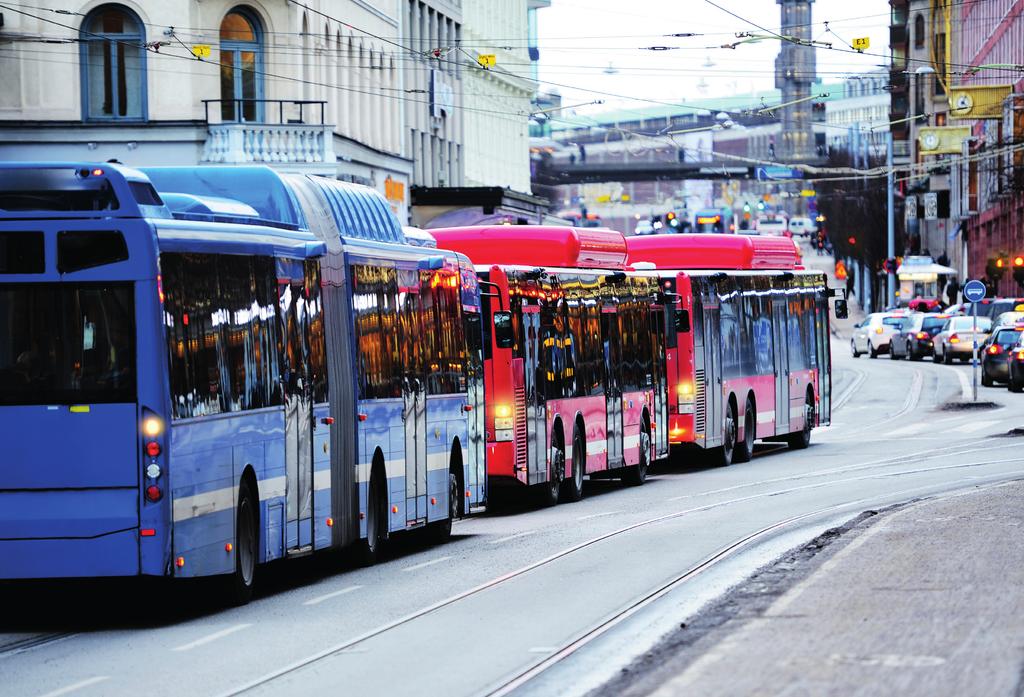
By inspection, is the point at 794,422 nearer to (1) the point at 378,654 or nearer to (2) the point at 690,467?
(2) the point at 690,467

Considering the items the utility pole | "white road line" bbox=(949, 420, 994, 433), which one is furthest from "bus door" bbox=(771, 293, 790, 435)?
the utility pole

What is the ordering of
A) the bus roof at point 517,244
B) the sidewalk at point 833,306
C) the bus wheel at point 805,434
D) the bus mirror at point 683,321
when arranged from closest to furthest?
1. the bus roof at point 517,244
2. the bus mirror at point 683,321
3. the bus wheel at point 805,434
4. the sidewalk at point 833,306

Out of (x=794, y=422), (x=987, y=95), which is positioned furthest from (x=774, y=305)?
(x=987, y=95)

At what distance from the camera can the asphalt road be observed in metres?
12.2

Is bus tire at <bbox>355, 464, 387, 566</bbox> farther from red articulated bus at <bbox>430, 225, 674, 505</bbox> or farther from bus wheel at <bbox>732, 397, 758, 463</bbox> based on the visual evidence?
bus wheel at <bbox>732, 397, 758, 463</bbox>

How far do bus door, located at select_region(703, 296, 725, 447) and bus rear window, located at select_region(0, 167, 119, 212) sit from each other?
18.6 metres

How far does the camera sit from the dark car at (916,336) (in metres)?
77.3

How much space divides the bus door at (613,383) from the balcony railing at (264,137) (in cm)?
1969

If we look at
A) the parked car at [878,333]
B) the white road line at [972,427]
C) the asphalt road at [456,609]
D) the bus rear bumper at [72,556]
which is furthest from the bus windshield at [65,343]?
the parked car at [878,333]

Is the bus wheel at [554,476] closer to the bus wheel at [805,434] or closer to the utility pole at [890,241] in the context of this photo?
the bus wheel at [805,434]

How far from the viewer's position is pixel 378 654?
1302cm

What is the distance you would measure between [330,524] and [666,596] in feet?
10.1

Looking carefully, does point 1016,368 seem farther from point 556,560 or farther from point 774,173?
point 774,173

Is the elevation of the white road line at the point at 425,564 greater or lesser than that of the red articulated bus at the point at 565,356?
lesser
